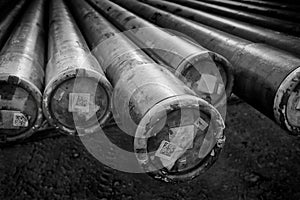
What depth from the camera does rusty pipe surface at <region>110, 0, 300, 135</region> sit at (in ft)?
3.17

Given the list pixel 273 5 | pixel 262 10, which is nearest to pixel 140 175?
pixel 262 10

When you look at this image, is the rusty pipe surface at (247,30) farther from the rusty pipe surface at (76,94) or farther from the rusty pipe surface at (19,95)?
the rusty pipe surface at (19,95)

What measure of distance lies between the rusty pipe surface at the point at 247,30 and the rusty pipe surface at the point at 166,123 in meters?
0.56

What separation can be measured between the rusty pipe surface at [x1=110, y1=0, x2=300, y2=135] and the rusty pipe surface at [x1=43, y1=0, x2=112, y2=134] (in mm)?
532

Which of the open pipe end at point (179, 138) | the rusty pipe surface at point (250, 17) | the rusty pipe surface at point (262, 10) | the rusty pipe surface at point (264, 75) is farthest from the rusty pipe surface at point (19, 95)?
the rusty pipe surface at point (262, 10)

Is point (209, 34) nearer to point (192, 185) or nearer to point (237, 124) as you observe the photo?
point (192, 185)

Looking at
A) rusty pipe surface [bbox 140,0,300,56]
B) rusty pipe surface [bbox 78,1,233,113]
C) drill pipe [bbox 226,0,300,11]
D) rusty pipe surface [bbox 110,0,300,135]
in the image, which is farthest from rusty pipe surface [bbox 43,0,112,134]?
drill pipe [bbox 226,0,300,11]

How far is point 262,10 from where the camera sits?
1914 mm

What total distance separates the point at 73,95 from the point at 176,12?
1218 millimetres

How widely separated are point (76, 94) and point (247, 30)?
3.10 feet

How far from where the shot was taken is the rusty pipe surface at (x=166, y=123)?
32.2 inches

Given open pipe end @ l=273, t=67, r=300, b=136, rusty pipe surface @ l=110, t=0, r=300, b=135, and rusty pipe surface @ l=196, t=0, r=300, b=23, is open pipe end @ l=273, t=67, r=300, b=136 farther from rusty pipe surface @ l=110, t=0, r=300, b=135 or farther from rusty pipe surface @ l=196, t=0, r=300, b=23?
rusty pipe surface @ l=196, t=0, r=300, b=23

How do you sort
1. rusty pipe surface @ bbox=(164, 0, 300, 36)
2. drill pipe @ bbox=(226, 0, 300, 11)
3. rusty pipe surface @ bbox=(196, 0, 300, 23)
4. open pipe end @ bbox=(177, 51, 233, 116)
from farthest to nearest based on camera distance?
drill pipe @ bbox=(226, 0, 300, 11)
rusty pipe surface @ bbox=(196, 0, 300, 23)
rusty pipe surface @ bbox=(164, 0, 300, 36)
open pipe end @ bbox=(177, 51, 233, 116)

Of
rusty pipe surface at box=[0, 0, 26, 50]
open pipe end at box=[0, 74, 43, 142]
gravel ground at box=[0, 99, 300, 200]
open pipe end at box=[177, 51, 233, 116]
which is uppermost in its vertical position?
open pipe end at box=[177, 51, 233, 116]
